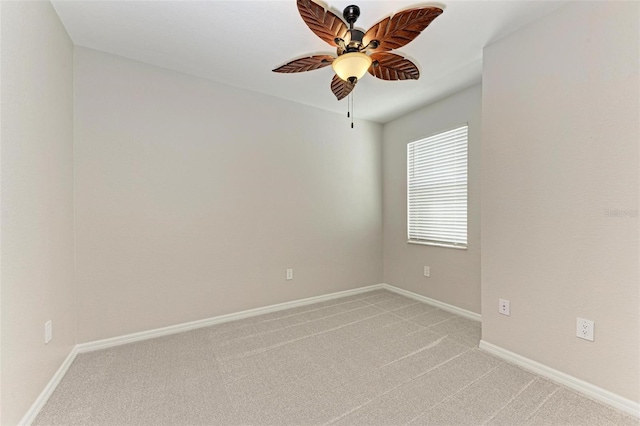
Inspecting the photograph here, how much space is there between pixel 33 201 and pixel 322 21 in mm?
1915

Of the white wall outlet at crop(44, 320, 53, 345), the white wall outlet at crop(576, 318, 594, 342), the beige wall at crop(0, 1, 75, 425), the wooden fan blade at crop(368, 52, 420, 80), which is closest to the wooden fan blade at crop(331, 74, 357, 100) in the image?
the wooden fan blade at crop(368, 52, 420, 80)

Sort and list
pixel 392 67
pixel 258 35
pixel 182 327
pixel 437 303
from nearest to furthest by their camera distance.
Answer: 1. pixel 392 67
2. pixel 258 35
3. pixel 182 327
4. pixel 437 303

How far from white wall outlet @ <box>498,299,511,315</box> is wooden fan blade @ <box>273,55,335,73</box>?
2.18 meters

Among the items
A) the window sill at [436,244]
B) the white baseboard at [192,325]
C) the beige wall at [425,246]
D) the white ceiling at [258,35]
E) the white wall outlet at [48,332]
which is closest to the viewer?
the white wall outlet at [48,332]

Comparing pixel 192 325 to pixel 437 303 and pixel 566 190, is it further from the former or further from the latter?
pixel 566 190

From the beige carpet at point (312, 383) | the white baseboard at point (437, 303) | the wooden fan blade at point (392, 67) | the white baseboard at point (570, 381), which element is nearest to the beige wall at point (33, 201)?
the beige carpet at point (312, 383)

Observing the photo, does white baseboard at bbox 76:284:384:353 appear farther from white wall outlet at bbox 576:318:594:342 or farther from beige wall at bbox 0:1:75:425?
white wall outlet at bbox 576:318:594:342

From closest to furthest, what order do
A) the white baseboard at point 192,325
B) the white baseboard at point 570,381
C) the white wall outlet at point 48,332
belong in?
the white baseboard at point 570,381 < the white wall outlet at point 48,332 < the white baseboard at point 192,325

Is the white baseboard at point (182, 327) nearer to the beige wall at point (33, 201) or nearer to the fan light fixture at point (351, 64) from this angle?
the beige wall at point (33, 201)

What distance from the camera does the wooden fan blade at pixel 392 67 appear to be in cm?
175

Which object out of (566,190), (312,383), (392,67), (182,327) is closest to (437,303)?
(566,190)

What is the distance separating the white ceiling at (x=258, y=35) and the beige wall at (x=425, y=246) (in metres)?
0.36

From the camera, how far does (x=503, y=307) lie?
83.6 inches

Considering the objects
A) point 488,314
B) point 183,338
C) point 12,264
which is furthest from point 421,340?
point 12,264
